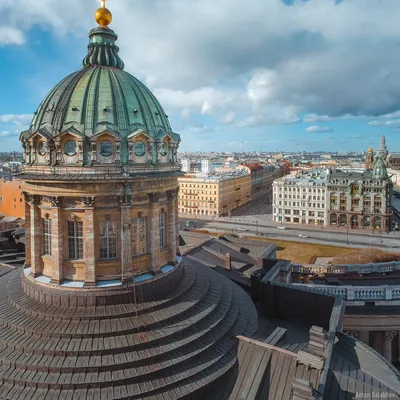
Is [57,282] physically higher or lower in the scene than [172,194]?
lower

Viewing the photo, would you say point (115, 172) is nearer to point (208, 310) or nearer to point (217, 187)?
point (208, 310)

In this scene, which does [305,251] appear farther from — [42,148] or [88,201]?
[42,148]

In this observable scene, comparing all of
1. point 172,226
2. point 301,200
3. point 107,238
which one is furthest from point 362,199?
point 107,238

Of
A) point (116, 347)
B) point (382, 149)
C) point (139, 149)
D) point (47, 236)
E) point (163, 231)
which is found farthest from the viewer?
point (382, 149)

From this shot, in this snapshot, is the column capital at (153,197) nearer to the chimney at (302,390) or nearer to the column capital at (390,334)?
the chimney at (302,390)

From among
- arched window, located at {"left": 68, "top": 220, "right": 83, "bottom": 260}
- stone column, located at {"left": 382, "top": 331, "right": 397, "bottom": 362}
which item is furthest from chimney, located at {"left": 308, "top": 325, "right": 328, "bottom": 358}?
stone column, located at {"left": 382, "top": 331, "right": 397, "bottom": 362}

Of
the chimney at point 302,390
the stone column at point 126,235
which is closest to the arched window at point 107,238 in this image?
the stone column at point 126,235
